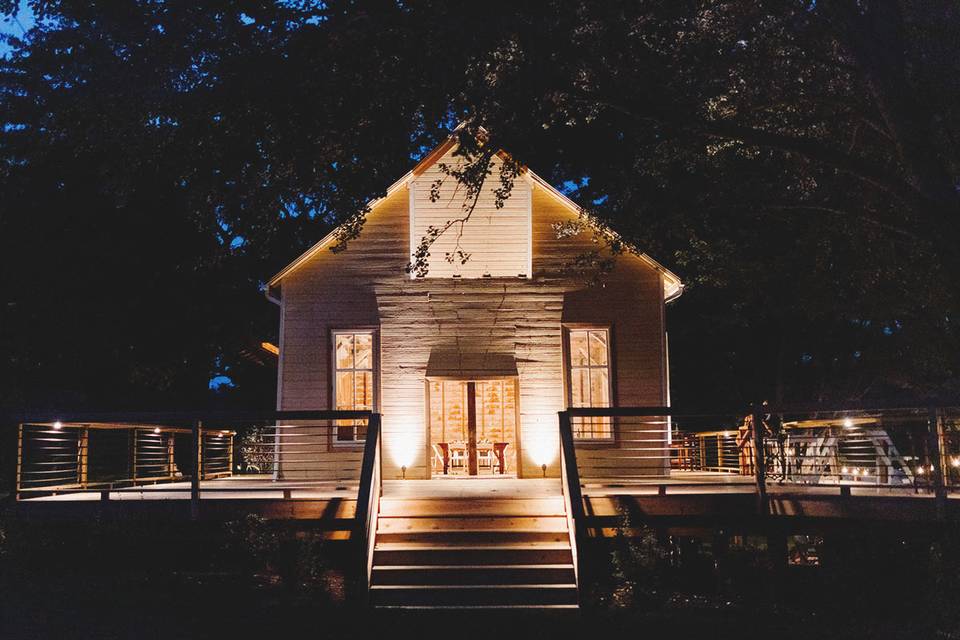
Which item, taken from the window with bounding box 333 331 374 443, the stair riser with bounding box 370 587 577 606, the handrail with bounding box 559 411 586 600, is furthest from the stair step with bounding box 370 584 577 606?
the window with bounding box 333 331 374 443

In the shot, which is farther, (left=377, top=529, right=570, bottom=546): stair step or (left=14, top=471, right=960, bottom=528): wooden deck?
(left=377, top=529, right=570, bottom=546): stair step

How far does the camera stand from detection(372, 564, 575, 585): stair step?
1034 centimetres

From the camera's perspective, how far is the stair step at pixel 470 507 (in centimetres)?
1163

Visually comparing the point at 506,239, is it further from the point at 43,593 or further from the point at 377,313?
the point at 43,593

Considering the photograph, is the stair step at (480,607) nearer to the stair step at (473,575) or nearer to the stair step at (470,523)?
the stair step at (473,575)

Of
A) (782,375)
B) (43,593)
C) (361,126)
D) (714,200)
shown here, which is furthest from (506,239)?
(782,375)

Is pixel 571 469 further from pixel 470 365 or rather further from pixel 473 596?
pixel 470 365

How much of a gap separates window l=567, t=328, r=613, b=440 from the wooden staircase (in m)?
4.02

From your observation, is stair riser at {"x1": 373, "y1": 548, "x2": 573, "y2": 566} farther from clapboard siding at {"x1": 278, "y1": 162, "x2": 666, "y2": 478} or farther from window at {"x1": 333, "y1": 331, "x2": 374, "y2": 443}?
window at {"x1": 333, "y1": 331, "x2": 374, "y2": 443}

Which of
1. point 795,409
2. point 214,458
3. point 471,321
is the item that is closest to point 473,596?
point 795,409

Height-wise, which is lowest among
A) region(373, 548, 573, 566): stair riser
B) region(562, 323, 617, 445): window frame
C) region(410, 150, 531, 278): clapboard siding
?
region(373, 548, 573, 566): stair riser

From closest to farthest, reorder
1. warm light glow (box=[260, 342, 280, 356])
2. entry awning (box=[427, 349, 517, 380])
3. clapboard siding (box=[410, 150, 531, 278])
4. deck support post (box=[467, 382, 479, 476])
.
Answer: entry awning (box=[427, 349, 517, 380]), clapboard siding (box=[410, 150, 531, 278]), deck support post (box=[467, 382, 479, 476]), warm light glow (box=[260, 342, 280, 356])

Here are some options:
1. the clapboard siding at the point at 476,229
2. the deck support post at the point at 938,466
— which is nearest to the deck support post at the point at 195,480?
the clapboard siding at the point at 476,229

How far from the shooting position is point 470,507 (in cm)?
1174
